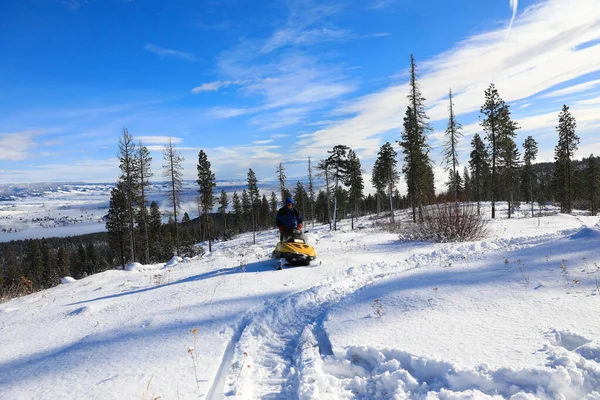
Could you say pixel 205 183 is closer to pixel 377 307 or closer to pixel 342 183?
pixel 342 183

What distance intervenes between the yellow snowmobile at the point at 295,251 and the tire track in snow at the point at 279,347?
219 centimetres

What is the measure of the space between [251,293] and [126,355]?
120 inches

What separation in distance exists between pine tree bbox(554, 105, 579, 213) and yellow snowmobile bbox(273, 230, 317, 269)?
141 feet

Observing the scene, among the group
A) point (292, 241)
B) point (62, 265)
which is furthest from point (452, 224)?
point (62, 265)

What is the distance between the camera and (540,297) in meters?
4.62

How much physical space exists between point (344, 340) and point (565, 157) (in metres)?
48.9

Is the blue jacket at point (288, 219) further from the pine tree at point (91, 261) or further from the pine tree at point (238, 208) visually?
the pine tree at point (91, 261)

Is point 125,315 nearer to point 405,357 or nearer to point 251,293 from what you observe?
point 251,293

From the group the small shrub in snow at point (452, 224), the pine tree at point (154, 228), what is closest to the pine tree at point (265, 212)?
the pine tree at point (154, 228)

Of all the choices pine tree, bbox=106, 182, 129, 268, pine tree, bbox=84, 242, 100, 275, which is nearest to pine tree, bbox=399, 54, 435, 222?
pine tree, bbox=106, 182, 129, 268

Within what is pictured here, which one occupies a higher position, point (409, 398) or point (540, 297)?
point (540, 297)

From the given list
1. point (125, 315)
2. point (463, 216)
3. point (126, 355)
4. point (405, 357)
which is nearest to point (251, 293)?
point (125, 315)

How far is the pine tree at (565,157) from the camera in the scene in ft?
126

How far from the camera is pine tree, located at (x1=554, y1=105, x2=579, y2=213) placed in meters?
38.3
